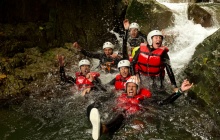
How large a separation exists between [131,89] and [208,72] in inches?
76.4

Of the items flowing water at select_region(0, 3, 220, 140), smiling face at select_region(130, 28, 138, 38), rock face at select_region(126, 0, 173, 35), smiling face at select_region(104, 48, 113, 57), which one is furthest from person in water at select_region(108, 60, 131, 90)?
rock face at select_region(126, 0, 173, 35)

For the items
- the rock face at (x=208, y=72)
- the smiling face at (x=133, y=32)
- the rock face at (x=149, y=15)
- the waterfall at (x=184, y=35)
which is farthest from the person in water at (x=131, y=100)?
the rock face at (x=149, y=15)

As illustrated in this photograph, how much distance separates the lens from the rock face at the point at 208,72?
18.8 ft

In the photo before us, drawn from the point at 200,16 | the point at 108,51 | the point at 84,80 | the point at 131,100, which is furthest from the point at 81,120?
the point at 200,16

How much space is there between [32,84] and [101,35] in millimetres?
4651

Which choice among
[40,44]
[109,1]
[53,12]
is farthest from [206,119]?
[109,1]

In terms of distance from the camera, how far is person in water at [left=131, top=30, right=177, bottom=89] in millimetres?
6254

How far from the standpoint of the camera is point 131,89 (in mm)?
5660

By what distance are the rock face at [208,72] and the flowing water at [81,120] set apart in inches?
12.3

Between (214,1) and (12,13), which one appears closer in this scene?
(12,13)

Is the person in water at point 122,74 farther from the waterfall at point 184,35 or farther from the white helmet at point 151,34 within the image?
the waterfall at point 184,35

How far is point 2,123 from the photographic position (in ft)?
18.1

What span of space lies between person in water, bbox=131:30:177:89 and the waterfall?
3.60 meters

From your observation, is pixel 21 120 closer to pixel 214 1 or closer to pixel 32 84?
pixel 32 84
